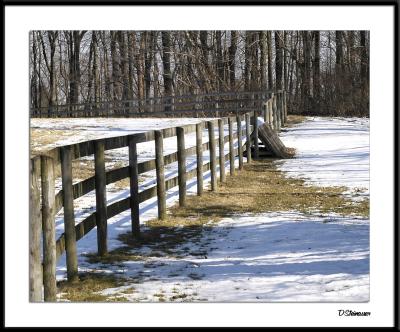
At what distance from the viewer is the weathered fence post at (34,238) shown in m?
4.32

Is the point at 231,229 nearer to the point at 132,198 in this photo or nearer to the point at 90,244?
the point at 132,198

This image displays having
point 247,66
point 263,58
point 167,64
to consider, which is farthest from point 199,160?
point 167,64

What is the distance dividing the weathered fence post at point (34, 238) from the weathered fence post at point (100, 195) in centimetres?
172

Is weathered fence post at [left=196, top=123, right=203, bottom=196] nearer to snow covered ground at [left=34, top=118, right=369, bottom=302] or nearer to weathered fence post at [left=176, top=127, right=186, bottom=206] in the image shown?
snow covered ground at [left=34, top=118, right=369, bottom=302]

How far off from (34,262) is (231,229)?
145 inches

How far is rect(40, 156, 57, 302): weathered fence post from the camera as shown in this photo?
4.80 meters

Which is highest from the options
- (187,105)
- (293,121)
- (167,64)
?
(167,64)

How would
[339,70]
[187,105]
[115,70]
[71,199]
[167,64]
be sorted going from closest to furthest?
[71,199]
[187,105]
[339,70]
[167,64]
[115,70]

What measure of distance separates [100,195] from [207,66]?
29.7 metres

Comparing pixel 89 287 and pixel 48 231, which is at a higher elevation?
pixel 48 231

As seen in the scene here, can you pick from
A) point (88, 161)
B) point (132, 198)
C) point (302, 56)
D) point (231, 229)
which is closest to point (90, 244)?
point (132, 198)

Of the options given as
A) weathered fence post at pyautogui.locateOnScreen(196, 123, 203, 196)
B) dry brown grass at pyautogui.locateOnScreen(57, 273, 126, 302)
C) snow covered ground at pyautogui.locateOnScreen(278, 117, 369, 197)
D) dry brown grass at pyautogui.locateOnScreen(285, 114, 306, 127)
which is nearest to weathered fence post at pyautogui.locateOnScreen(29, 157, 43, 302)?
dry brown grass at pyautogui.locateOnScreen(57, 273, 126, 302)

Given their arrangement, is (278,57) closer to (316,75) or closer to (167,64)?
(316,75)

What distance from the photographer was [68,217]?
5.39 metres
